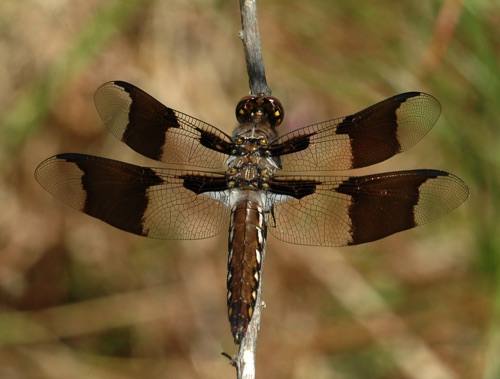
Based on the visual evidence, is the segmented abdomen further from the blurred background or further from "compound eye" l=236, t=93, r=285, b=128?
the blurred background

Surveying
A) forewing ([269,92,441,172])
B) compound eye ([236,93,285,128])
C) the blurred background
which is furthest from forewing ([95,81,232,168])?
the blurred background

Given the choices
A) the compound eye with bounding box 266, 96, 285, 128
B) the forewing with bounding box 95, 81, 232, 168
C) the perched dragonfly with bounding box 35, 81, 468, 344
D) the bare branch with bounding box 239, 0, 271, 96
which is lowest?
the perched dragonfly with bounding box 35, 81, 468, 344

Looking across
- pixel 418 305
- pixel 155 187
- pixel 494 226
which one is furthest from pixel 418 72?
pixel 155 187

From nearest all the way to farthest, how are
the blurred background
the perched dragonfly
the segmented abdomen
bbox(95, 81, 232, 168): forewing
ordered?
the segmented abdomen, the perched dragonfly, bbox(95, 81, 232, 168): forewing, the blurred background

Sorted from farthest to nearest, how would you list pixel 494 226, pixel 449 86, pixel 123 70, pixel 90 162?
1. pixel 123 70
2. pixel 449 86
3. pixel 494 226
4. pixel 90 162

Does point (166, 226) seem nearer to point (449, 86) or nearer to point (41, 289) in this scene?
point (41, 289)

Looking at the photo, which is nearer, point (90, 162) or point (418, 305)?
point (90, 162)

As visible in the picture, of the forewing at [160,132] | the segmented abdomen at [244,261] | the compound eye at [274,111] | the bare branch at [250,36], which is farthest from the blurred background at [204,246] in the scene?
the segmented abdomen at [244,261]
